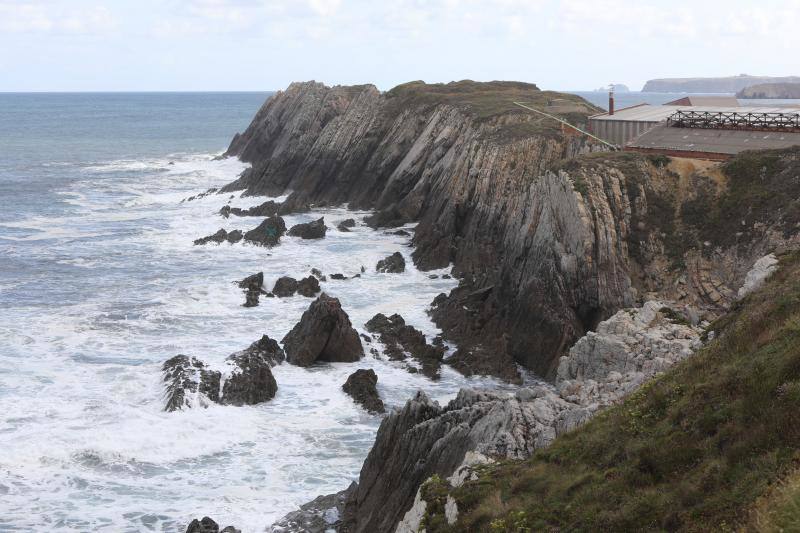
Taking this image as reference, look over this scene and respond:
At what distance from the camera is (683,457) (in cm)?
1409

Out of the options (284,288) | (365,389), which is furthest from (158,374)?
(284,288)

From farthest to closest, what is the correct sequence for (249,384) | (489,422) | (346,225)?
(346,225) → (249,384) → (489,422)

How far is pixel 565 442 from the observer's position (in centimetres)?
1747

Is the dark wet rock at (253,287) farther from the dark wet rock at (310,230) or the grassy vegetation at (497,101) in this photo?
the grassy vegetation at (497,101)

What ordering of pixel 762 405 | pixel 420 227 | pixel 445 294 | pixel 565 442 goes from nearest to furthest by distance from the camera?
pixel 762 405, pixel 565 442, pixel 445 294, pixel 420 227

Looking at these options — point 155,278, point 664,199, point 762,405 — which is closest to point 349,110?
point 155,278

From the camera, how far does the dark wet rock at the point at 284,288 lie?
4516cm

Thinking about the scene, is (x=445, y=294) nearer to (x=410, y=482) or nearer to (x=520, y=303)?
(x=520, y=303)

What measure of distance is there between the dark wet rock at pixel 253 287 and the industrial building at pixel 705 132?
21.7 meters

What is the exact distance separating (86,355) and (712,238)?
1103 inches

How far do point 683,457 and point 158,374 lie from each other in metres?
24.2

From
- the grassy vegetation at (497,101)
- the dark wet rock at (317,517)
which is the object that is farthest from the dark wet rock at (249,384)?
the grassy vegetation at (497,101)

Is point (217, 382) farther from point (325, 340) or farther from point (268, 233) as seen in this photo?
point (268, 233)

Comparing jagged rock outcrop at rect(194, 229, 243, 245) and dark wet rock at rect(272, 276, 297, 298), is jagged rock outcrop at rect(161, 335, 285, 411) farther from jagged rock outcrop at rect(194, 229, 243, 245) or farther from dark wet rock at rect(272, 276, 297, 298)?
jagged rock outcrop at rect(194, 229, 243, 245)
